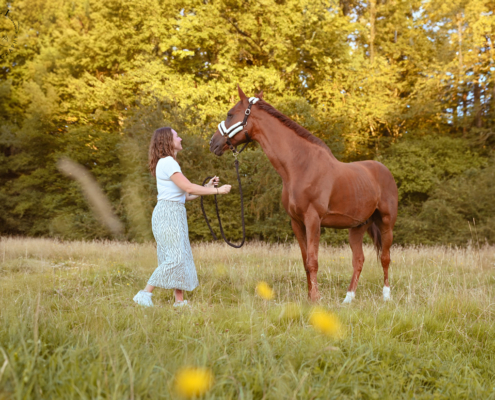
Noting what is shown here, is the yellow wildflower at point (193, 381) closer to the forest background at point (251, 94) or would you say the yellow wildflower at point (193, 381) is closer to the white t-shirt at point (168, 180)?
the white t-shirt at point (168, 180)

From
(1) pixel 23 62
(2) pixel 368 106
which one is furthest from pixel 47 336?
(1) pixel 23 62

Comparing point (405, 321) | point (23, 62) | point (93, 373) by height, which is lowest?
point (405, 321)

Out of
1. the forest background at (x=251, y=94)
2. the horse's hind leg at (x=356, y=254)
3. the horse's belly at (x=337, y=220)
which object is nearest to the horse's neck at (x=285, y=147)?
the horse's belly at (x=337, y=220)

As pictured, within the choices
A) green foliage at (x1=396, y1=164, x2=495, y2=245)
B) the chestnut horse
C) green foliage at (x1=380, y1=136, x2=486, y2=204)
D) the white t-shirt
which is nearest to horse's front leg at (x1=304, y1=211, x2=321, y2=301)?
the chestnut horse

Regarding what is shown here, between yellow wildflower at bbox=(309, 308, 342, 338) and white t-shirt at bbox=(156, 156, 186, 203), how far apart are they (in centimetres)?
201

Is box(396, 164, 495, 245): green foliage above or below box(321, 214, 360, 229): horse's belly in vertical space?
below

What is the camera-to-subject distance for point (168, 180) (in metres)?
4.25

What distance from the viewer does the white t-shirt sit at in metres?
4.13

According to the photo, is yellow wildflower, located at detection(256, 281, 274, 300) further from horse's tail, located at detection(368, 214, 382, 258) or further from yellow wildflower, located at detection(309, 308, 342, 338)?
horse's tail, located at detection(368, 214, 382, 258)

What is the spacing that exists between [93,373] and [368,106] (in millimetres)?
17153

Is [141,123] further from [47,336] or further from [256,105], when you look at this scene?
[47,336]

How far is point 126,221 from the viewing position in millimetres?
15773

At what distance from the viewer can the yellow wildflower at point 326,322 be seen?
9.53 feet

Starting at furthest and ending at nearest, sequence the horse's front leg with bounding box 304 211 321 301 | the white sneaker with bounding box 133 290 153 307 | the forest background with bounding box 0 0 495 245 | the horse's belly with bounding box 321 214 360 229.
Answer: the forest background with bounding box 0 0 495 245 → the horse's belly with bounding box 321 214 360 229 → the horse's front leg with bounding box 304 211 321 301 → the white sneaker with bounding box 133 290 153 307
